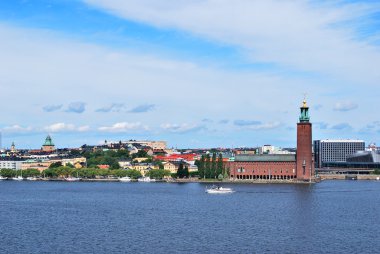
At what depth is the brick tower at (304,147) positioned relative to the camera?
77.7 metres

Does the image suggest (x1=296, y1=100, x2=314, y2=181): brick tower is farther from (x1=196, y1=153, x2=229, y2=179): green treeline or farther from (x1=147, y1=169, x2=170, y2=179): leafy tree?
(x1=147, y1=169, x2=170, y2=179): leafy tree

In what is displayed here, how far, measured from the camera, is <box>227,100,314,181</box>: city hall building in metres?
77.9

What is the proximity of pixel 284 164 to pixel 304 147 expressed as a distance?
4.38 m

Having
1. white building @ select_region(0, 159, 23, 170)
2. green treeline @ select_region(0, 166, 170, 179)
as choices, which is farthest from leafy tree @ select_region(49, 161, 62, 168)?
white building @ select_region(0, 159, 23, 170)

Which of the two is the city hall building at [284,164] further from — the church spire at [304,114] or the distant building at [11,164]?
the distant building at [11,164]

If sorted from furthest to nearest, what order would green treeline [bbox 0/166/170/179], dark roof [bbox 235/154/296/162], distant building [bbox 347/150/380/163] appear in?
distant building [bbox 347/150/380/163], green treeline [bbox 0/166/170/179], dark roof [bbox 235/154/296/162]

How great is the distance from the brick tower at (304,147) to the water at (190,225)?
1137 inches

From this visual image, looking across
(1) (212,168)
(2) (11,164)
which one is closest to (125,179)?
(1) (212,168)

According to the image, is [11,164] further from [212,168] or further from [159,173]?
[212,168]

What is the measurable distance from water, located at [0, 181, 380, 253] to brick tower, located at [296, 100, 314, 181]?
28.9m

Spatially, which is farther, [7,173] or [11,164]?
[11,164]

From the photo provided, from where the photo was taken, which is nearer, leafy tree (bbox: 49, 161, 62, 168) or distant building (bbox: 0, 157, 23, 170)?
leafy tree (bbox: 49, 161, 62, 168)

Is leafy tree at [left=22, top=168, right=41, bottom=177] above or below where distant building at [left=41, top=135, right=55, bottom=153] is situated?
below

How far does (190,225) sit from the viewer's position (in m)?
32.5
